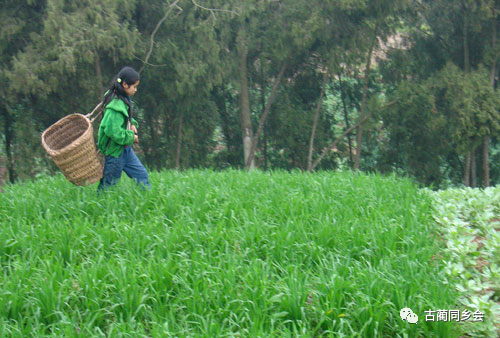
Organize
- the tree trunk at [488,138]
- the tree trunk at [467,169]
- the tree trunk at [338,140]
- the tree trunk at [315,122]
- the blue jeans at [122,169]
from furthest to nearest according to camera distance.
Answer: the tree trunk at [315,122] → the tree trunk at [338,140] → the tree trunk at [467,169] → the tree trunk at [488,138] → the blue jeans at [122,169]

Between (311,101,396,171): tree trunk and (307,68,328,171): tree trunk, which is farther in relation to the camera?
(307,68,328,171): tree trunk

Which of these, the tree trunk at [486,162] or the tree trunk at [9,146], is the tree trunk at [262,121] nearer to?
the tree trunk at [486,162]

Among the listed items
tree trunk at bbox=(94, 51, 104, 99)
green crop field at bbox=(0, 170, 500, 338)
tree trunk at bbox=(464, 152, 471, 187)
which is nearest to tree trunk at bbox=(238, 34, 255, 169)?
tree trunk at bbox=(94, 51, 104, 99)

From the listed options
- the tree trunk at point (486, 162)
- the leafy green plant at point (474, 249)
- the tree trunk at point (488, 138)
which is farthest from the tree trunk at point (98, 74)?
the tree trunk at point (486, 162)

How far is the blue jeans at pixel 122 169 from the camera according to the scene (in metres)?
5.62

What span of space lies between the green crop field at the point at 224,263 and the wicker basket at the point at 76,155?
0.89 feet

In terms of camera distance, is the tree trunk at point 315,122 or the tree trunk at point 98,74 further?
the tree trunk at point 315,122

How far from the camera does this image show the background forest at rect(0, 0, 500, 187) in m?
12.6

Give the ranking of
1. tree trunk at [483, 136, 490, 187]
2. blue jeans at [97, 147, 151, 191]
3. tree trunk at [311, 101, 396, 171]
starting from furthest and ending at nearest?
1. tree trunk at [311, 101, 396, 171]
2. tree trunk at [483, 136, 490, 187]
3. blue jeans at [97, 147, 151, 191]

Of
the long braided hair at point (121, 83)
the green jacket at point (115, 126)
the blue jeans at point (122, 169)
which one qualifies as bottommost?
the blue jeans at point (122, 169)

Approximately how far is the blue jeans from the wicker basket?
10 cm

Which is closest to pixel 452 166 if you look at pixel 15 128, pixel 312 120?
pixel 312 120

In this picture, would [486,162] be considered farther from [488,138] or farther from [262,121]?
[262,121]

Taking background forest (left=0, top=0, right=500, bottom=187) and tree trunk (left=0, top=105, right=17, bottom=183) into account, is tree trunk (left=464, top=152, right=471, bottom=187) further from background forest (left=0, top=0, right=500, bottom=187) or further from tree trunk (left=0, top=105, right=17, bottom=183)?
tree trunk (left=0, top=105, right=17, bottom=183)
